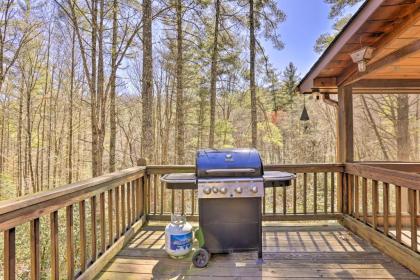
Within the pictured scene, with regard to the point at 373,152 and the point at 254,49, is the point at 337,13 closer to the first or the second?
the point at 254,49

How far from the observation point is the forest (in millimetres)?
9094

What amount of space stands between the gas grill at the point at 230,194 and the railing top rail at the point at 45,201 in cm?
66

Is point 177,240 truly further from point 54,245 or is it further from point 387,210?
point 387,210

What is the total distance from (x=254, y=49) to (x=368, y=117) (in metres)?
7.13

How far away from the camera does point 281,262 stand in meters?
2.98

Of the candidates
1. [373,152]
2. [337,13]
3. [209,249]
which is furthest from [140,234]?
[373,152]

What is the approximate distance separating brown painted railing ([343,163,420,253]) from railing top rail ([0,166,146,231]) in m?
2.87

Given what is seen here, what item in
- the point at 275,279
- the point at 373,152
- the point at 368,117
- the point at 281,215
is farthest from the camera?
the point at 373,152

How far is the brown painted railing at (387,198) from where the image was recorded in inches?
109

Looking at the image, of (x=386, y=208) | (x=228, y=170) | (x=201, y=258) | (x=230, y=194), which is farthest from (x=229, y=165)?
(x=386, y=208)

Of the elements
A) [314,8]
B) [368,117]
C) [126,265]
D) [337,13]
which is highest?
[314,8]

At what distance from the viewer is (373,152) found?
1440cm

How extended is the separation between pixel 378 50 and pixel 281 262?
2537mm

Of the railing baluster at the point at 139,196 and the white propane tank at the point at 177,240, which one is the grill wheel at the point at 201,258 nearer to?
the white propane tank at the point at 177,240
